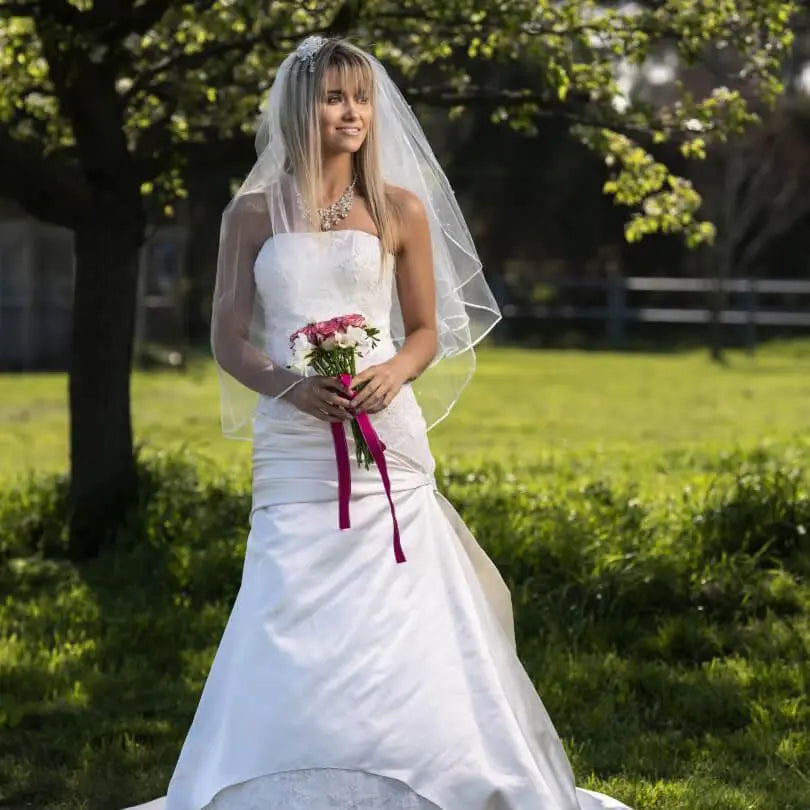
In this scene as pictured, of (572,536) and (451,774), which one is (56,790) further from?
(572,536)

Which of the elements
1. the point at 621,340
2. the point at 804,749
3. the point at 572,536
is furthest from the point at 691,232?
the point at 621,340

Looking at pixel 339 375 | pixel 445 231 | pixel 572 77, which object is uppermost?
pixel 572 77

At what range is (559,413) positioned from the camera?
1723 centimetres

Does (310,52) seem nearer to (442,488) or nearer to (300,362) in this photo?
(300,362)

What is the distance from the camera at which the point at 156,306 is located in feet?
89.3

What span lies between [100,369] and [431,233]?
415 centimetres

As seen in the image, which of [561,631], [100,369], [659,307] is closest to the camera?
[561,631]

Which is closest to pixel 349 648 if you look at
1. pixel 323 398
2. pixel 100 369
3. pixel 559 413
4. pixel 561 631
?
pixel 323 398

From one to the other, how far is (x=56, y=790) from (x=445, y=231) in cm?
220

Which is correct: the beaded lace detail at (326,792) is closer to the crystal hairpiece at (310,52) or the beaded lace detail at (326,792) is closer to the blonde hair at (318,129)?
the blonde hair at (318,129)

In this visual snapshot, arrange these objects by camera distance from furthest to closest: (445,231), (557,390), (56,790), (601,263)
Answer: (601,263) < (557,390) < (56,790) < (445,231)

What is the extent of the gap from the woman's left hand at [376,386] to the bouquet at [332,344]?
50 millimetres

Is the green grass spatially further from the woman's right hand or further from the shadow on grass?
the woman's right hand

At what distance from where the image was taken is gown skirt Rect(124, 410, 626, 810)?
3787 millimetres
